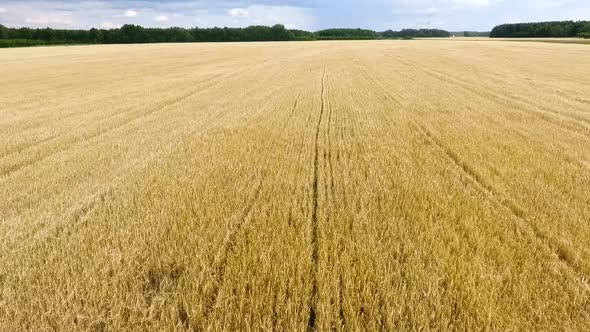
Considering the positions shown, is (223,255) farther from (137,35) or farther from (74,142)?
(137,35)

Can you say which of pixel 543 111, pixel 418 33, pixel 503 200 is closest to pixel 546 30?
pixel 418 33

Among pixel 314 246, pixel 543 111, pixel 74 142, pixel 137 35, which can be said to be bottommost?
pixel 314 246

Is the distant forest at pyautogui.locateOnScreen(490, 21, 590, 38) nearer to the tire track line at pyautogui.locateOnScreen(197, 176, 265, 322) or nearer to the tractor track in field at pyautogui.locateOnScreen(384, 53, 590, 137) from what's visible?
the tractor track in field at pyautogui.locateOnScreen(384, 53, 590, 137)

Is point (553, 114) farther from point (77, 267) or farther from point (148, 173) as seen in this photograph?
point (77, 267)

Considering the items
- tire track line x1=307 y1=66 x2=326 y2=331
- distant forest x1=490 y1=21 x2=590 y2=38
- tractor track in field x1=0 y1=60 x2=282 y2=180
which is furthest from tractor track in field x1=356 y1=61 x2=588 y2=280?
distant forest x1=490 y1=21 x2=590 y2=38

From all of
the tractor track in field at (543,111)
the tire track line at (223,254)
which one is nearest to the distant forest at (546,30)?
the tractor track in field at (543,111)

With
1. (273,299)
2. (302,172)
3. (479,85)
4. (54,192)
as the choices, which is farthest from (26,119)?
(479,85)

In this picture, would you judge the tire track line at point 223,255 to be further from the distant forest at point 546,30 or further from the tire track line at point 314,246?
the distant forest at point 546,30
